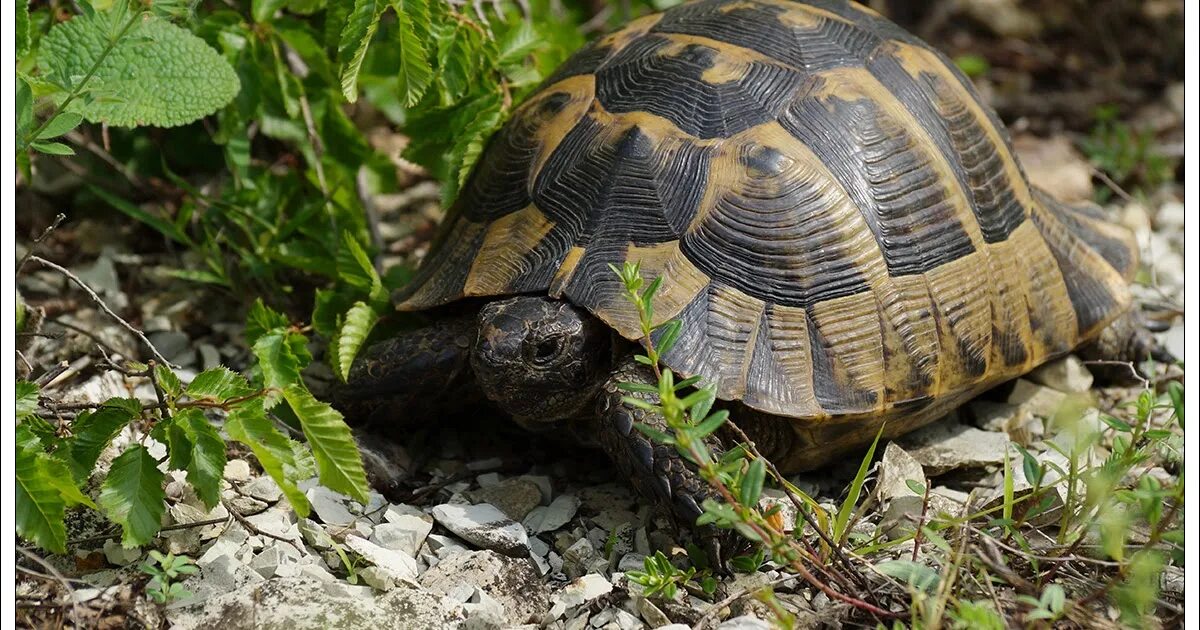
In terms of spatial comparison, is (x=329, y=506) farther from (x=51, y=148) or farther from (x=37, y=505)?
(x=51, y=148)

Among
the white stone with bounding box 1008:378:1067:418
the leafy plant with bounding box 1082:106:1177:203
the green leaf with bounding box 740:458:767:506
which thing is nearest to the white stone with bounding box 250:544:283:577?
the green leaf with bounding box 740:458:767:506

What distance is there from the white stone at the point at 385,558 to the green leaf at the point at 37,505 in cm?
59

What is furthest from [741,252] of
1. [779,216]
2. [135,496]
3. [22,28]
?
[22,28]

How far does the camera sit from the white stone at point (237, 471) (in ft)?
9.16

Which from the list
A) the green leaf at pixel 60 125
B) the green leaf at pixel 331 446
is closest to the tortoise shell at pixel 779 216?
the green leaf at pixel 331 446

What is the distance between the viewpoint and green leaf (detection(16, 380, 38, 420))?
7.47 feet

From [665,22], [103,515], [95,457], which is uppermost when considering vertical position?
[665,22]

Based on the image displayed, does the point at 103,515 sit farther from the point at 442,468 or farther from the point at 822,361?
the point at 822,361

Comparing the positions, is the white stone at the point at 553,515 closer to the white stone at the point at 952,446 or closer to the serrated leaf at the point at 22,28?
the white stone at the point at 952,446

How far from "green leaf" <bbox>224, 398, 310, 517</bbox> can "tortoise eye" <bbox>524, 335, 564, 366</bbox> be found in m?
0.60

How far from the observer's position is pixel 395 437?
10.3 ft

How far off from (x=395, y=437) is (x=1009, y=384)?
1782 mm

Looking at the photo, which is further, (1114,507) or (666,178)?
(666,178)

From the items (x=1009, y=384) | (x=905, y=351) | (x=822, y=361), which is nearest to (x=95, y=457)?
(x=822, y=361)
